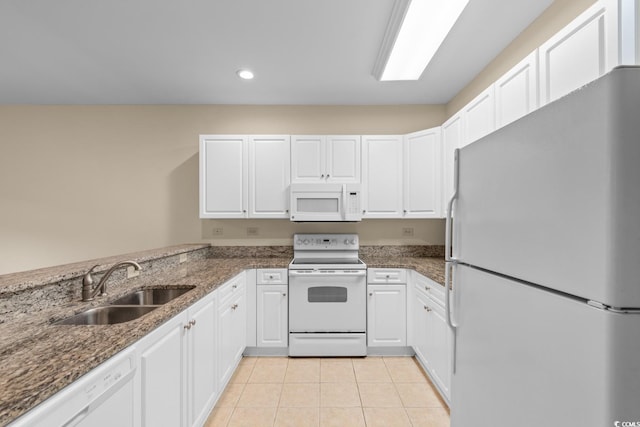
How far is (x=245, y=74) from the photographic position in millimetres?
2721

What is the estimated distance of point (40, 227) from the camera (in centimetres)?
344

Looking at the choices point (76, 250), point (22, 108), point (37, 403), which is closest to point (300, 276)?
point (37, 403)

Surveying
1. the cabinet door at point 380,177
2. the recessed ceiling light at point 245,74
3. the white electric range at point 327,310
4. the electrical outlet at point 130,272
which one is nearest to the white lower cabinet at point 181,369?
the electrical outlet at point 130,272

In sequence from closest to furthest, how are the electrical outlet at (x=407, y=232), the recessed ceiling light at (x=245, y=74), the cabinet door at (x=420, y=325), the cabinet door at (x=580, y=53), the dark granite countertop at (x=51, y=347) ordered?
1. the dark granite countertop at (x=51, y=347)
2. the cabinet door at (x=580, y=53)
3. the cabinet door at (x=420, y=325)
4. the recessed ceiling light at (x=245, y=74)
5. the electrical outlet at (x=407, y=232)

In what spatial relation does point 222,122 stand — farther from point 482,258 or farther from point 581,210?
point 581,210

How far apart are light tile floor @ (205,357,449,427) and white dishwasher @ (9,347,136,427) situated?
1.11 meters

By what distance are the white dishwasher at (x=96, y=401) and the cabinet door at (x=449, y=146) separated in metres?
2.38

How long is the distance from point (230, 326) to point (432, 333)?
62.6 inches

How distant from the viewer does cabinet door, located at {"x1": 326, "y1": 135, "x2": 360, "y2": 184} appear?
311cm

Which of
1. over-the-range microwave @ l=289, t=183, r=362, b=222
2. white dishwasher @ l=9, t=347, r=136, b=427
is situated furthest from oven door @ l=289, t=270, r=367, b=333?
white dishwasher @ l=9, t=347, r=136, b=427

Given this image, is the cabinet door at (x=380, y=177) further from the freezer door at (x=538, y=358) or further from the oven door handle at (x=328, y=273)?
the freezer door at (x=538, y=358)

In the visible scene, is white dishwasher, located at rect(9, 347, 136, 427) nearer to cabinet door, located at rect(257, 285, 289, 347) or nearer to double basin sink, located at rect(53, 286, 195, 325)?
double basin sink, located at rect(53, 286, 195, 325)

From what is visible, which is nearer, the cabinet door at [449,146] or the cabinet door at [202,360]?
the cabinet door at [202,360]

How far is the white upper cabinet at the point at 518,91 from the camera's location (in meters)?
1.50
